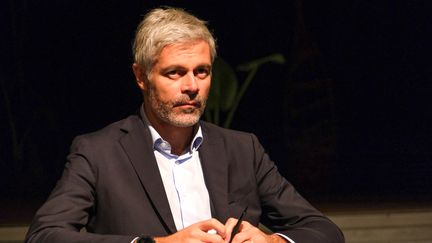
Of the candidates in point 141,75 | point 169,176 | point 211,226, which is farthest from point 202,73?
point 211,226

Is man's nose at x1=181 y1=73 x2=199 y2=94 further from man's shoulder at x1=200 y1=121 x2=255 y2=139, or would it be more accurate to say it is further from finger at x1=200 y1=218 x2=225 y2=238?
finger at x1=200 y1=218 x2=225 y2=238

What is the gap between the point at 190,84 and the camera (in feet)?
6.24

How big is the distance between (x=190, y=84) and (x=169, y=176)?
0.27m

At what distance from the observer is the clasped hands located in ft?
5.63

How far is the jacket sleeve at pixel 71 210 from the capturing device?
1771mm

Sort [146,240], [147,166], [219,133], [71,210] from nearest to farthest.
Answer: [146,240], [71,210], [147,166], [219,133]

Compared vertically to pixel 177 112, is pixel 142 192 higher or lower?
lower

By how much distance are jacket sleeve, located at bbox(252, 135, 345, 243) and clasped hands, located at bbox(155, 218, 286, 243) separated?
18 cm

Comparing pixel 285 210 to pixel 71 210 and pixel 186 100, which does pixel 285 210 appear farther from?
pixel 71 210

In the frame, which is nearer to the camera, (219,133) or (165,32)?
(165,32)

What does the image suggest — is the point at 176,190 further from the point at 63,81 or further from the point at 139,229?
the point at 63,81

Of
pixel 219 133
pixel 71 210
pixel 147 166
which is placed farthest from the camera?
pixel 219 133

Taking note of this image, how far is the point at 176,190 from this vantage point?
2006 millimetres

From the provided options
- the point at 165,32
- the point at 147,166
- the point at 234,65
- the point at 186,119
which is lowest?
the point at 234,65
